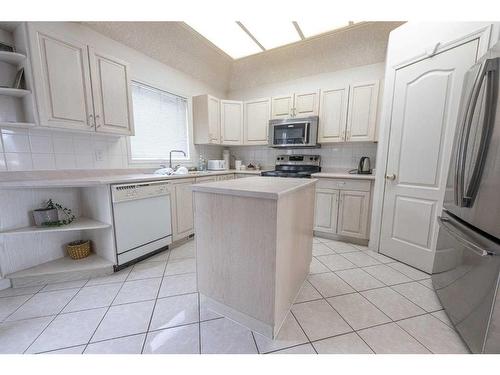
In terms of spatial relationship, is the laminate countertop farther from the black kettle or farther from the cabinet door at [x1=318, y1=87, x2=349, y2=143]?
the black kettle

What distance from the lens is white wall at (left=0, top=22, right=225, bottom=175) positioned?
5.90 feet

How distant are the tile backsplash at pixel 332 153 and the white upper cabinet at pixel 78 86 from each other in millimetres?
2300

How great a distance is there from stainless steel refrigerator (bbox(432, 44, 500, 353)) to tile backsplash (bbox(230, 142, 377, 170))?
1.60m

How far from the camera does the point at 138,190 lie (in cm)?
214

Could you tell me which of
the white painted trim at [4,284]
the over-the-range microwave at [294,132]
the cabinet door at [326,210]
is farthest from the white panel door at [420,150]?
the white painted trim at [4,284]

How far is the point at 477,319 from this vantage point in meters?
1.15

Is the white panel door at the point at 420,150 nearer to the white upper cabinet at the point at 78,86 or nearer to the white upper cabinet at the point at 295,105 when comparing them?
the white upper cabinet at the point at 295,105

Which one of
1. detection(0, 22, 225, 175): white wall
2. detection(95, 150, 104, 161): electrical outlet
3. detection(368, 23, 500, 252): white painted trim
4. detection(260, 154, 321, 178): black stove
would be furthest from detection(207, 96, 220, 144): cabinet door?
detection(368, 23, 500, 252): white painted trim

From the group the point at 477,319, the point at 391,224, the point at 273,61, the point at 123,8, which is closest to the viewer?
the point at 123,8

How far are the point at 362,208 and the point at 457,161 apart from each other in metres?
1.32

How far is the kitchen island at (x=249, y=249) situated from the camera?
1.17 meters

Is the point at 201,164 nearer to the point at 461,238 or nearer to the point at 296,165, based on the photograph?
the point at 296,165
